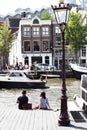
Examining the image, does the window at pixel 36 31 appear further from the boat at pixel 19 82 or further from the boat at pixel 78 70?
the boat at pixel 19 82

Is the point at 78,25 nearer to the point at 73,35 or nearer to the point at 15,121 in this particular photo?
the point at 73,35

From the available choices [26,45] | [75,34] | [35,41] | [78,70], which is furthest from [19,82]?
[26,45]

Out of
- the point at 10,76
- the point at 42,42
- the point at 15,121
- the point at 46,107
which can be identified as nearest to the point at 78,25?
the point at 42,42

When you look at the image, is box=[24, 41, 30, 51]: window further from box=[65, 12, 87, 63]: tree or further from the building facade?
box=[65, 12, 87, 63]: tree

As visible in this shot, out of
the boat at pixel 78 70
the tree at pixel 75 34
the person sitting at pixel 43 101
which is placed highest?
the tree at pixel 75 34

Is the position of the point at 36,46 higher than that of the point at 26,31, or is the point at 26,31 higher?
the point at 26,31

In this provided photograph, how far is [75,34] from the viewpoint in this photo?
7975cm

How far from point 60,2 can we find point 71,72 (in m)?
54.3

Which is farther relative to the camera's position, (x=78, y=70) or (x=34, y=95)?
(x=78, y=70)

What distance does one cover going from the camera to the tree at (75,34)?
79.6m

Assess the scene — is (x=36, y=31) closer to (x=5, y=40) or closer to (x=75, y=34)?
(x=5, y=40)

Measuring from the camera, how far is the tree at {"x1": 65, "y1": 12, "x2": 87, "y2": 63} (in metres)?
79.6

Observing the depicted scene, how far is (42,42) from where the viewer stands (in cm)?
8600

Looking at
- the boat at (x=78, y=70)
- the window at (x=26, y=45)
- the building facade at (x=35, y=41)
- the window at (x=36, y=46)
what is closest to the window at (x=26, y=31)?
the building facade at (x=35, y=41)
